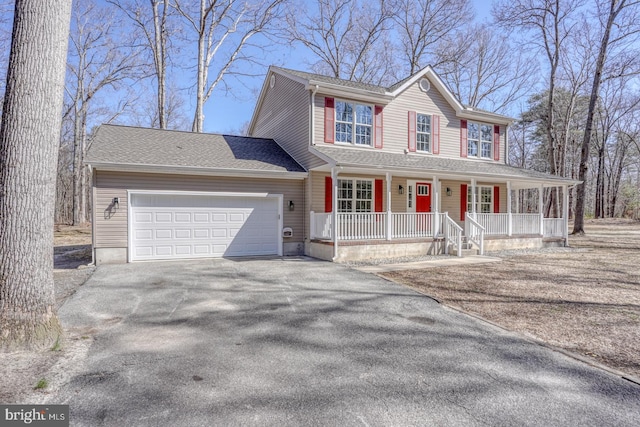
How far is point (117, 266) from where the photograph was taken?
887 cm

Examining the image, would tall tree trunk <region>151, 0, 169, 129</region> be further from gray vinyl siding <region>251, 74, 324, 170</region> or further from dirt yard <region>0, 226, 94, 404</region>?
dirt yard <region>0, 226, 94, 404</region>

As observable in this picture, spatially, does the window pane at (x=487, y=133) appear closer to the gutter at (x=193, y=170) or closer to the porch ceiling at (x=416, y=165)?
the porch ceiling at (x=416, y=165)

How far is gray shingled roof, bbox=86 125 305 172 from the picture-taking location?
976cm

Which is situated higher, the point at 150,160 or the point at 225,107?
the point at 225,107

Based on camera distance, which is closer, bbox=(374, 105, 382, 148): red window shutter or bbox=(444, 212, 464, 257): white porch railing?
bbox=(444, 212, 464, 257): white porch railing

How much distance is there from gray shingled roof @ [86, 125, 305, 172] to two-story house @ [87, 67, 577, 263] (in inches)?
1.9

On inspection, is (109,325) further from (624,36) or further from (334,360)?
(624,36)

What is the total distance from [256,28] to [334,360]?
20.8m

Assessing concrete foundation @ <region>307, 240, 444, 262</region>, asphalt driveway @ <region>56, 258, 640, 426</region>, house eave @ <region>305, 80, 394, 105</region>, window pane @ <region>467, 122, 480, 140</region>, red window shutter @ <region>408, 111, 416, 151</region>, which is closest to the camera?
asphalt driveway @ <region>56, 258, 640, 426</region>

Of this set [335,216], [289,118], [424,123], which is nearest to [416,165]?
[424,123]

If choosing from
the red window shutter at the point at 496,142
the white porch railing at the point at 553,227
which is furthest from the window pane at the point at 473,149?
the white porch railing at the point at 553,227

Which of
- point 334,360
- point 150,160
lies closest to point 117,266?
point 150,160

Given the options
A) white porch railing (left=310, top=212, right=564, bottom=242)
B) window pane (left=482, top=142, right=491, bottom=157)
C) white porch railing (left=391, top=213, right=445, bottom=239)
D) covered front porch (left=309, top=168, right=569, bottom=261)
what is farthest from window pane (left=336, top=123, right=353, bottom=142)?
window pane (left=482, top=142, right=491, bottom=157)

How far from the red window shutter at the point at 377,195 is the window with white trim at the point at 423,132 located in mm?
2473
